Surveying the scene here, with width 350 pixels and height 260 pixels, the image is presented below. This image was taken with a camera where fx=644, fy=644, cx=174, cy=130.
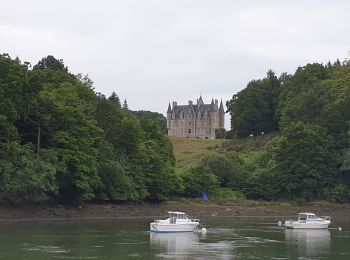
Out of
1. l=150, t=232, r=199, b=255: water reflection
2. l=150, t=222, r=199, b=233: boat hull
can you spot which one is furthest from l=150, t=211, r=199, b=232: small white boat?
l=150, t=232, r=199, b=255: water reflection

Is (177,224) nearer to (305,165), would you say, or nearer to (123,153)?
(123,153)

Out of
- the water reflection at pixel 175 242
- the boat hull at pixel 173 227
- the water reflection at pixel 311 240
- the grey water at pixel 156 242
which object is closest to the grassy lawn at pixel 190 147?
the grey water at pixel 156 242

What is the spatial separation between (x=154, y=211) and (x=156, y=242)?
124 ft

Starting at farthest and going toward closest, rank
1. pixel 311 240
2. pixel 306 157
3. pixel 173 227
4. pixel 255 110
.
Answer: pixel 255 110, pixel 306 157, pixel 173 227, pixel 311 240

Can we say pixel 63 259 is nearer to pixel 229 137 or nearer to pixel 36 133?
pixel 36 133

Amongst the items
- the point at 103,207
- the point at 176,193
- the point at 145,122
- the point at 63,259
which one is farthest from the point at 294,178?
the point at 63,259

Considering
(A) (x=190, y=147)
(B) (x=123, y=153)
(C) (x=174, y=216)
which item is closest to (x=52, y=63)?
(A) (x=190, y=147)

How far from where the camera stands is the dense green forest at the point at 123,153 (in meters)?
82.5

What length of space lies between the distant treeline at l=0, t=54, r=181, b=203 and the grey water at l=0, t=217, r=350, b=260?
6172 millimetres

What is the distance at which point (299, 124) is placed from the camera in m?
116

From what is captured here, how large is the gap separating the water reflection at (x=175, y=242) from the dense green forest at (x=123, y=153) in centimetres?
1840

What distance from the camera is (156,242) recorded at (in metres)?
62.1

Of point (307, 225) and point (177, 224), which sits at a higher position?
point (177, 224)

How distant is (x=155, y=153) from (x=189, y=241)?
141 ft
